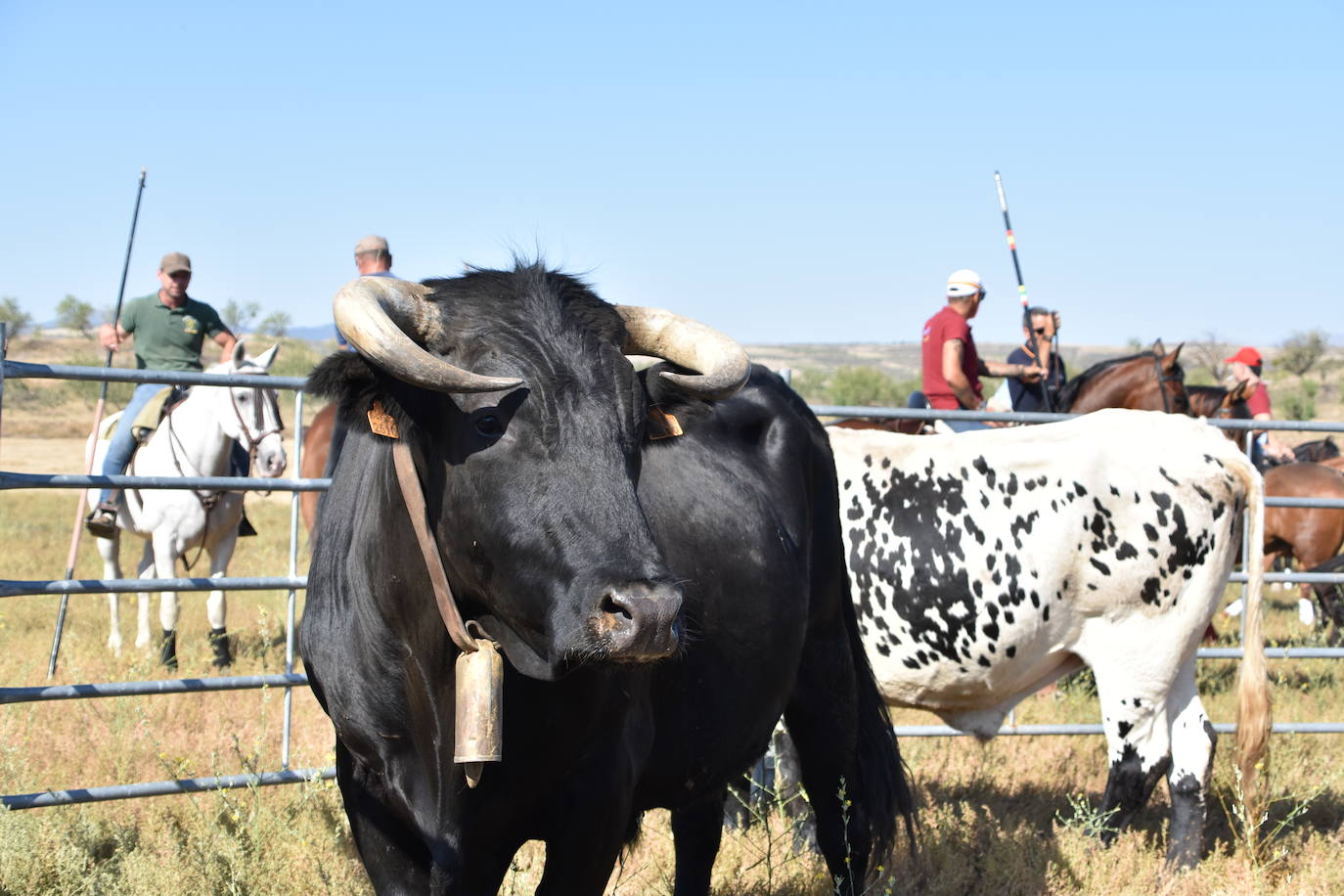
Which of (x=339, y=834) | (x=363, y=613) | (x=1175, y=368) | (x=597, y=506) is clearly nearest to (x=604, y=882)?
(x=363, y=613)

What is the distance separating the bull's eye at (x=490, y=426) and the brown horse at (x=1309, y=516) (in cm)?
1054

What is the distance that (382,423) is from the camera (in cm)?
277

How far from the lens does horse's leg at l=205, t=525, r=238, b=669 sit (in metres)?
8.38

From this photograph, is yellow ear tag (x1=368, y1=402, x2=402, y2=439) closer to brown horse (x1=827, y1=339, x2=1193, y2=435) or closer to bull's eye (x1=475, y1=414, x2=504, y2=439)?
bull's eye (x1=475, y1=414, x2=504, y2=439)

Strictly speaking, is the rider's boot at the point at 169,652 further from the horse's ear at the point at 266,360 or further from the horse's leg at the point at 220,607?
the horse's ear at the point at 266,360

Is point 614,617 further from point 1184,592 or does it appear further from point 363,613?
point 1184,592

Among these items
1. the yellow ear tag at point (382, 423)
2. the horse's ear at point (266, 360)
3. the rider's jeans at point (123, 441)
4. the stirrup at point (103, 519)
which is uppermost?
the horse's ear at point (266, 360)

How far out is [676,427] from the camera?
10.3 feet

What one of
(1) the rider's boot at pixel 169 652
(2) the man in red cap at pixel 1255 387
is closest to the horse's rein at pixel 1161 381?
(2) the man in red cap at pixel 1255 387

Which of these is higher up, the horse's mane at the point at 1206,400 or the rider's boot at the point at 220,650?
the horse's mane at the point at 1206,400

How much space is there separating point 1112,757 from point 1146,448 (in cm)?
139

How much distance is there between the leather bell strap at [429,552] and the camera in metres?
2.71

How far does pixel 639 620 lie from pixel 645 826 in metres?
3.45

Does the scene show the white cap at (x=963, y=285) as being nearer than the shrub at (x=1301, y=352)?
Yes
